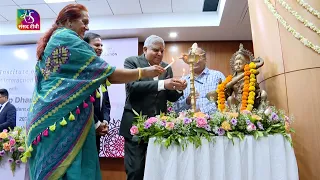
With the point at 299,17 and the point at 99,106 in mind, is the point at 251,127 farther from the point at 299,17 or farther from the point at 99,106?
the point at 99,106

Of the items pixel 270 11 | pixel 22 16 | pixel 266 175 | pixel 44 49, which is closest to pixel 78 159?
pixel 44 49

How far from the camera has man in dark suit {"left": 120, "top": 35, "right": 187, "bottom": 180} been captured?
179 cm

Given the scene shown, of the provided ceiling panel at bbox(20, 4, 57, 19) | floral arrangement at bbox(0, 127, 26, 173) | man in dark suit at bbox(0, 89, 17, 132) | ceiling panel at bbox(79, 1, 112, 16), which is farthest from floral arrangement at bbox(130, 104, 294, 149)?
ceiling panel at bbox(20, 4, 57, 19)

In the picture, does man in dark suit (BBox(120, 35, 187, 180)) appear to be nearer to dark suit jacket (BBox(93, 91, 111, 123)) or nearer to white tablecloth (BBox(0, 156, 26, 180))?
dark suit jacket (BBox(93, 91, 111, 123))

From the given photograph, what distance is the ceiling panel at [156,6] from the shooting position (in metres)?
4.14

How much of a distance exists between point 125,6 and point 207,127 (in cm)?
327

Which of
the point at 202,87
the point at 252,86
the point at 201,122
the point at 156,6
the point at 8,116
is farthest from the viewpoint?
the point at 156,6

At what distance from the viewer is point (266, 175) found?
4.63 feet

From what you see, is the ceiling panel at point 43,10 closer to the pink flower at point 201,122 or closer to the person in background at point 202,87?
the person in background at point 202,87

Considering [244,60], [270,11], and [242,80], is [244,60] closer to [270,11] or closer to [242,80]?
[242,80]

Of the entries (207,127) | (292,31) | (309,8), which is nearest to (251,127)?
(207,127)

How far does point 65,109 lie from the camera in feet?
4.38

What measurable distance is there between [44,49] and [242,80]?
1.32 m

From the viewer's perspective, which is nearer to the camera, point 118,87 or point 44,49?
point 44,49
